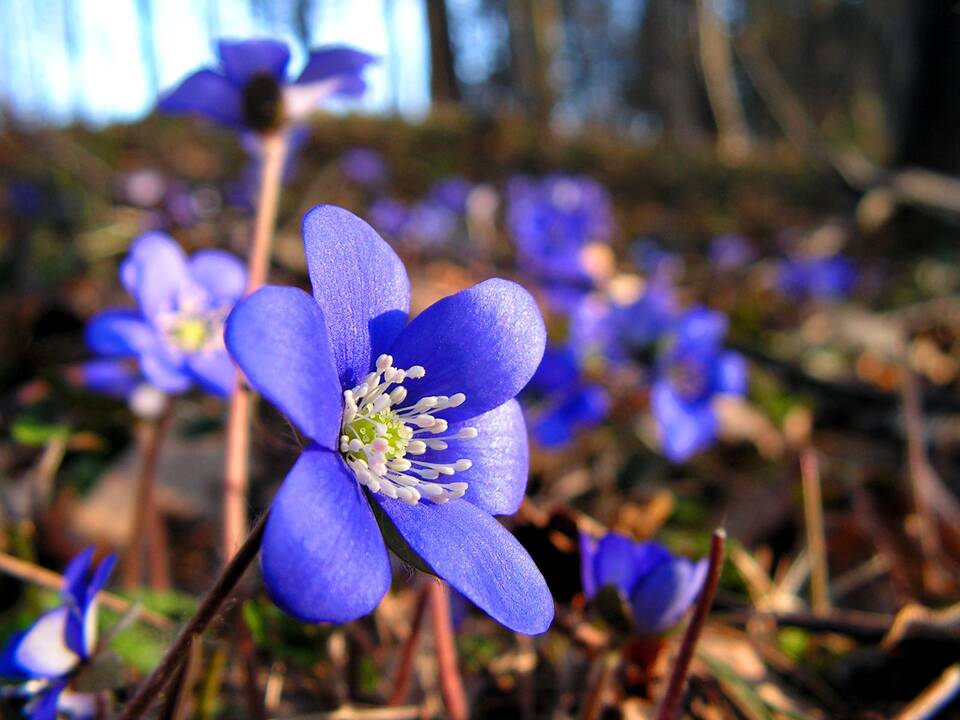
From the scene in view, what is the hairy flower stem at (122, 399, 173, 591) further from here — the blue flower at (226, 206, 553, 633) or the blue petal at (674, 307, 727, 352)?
the blue petal at (674, 307, 727, 352)

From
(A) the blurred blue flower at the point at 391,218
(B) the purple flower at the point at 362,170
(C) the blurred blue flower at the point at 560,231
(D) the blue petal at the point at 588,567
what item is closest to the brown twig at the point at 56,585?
(D) the blue petal at the point at 588,567

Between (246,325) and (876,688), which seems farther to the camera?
(876,688)

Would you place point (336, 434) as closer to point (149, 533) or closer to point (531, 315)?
point (531, 315)

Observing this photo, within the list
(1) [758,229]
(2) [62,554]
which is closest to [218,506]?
(2) [62,554]

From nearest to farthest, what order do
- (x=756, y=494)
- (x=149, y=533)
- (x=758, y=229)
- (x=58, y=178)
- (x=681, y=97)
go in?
(x=149, y=533) → (x=756, y=494) → (x=58, y=178) → (x=758, y=229) → (x=681, y=97)

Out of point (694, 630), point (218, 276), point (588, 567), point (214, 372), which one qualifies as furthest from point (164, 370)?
point (694, 630)

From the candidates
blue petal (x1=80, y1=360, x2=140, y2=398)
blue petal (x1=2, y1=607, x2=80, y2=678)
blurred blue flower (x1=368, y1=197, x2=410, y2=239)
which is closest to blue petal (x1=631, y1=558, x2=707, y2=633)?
blue petal (x1=2, y1=607, x2=80, y2=678)
